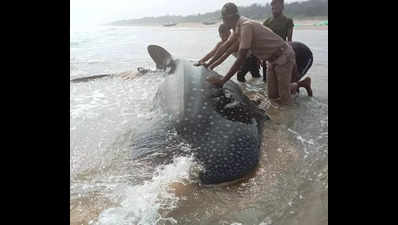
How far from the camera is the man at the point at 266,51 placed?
4008mm

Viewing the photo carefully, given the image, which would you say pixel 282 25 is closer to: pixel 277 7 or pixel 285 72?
pixel 277 7

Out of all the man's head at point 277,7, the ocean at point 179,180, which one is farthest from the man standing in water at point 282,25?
the ocean at point 179,180

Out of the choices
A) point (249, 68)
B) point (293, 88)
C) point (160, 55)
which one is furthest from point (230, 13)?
point (249, 68)

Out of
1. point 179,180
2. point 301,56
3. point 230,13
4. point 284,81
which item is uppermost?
point 230,13

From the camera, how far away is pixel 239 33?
441 cm

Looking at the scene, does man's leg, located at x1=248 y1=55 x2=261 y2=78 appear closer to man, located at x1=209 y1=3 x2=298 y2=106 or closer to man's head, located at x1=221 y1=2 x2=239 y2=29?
man, located at x1=209 y1=3 x2=298 y2=106

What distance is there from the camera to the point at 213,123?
3236mm

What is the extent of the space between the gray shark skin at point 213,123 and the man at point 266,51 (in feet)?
1.12

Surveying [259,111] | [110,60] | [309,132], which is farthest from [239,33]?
[110,60]

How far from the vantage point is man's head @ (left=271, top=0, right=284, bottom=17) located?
551 centimetres

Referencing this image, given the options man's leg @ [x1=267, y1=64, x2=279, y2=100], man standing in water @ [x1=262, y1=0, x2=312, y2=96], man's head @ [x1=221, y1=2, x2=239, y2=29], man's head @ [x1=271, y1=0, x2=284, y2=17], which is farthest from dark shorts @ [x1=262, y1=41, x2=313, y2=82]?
man's head @ [x1=221, y1=2, x2=239, y2=29]

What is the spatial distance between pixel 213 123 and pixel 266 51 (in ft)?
6.02

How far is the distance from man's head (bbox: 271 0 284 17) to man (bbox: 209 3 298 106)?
1.17 metres
